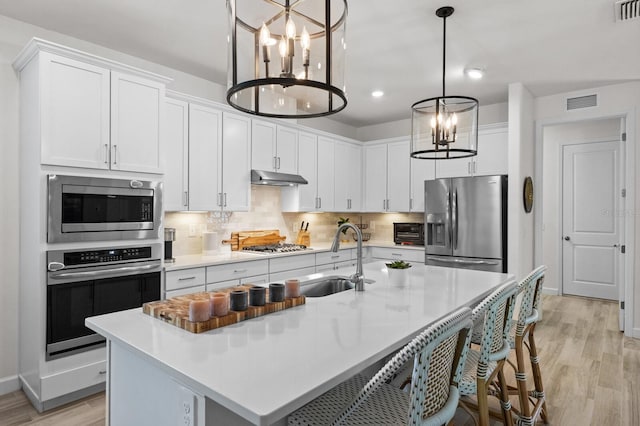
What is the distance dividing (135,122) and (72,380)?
188cm

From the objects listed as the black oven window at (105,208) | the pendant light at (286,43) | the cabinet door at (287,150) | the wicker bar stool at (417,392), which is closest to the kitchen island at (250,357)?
the wicker bar stool at (417,392)

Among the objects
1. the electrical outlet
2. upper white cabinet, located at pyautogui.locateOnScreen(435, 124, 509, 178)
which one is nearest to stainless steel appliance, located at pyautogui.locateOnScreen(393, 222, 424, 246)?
upper white cabinet, located at pyautogui.locateOnScreen(435, 124, 509, 178)

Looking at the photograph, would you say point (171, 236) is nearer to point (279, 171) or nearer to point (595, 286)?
point (279, 171)

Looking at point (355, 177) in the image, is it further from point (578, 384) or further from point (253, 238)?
point (578, 384)

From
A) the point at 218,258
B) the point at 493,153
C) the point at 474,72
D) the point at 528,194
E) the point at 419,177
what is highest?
the point at 474,72

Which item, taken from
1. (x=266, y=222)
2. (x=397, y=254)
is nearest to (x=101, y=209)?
(x=266, y=222)

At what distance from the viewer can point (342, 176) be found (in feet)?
17.9

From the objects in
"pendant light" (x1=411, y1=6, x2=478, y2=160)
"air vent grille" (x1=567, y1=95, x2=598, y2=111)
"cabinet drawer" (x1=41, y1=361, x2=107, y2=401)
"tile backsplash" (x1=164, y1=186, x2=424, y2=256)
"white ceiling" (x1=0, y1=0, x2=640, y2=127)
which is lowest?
"cabinet drawer" (x1=41, y1=361, x2=107, y2=401)

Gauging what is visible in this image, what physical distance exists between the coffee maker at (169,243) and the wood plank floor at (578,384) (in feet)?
3.74

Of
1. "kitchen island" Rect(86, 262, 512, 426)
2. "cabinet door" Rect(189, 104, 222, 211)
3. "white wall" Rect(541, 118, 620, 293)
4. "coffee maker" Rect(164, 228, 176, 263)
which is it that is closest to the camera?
"kitchen island" Rect(86, 262, 512, 426)

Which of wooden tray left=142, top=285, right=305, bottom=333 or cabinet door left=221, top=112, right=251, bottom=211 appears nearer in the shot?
wooden tray left=142, top=285, right=305, bottom=333

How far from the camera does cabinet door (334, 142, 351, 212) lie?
5.38 metres

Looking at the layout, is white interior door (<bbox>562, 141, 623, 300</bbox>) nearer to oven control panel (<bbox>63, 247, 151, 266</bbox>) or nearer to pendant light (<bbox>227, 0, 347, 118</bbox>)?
pendant light (<bbox>227, 0, 347, 118</bbox>)

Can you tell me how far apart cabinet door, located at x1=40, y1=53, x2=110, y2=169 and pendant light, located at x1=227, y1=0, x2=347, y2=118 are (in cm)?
175
